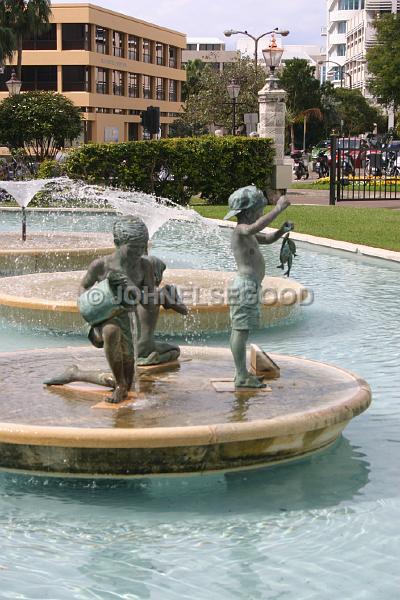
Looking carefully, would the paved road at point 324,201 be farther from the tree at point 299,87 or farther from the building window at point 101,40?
the tree at point 299,87

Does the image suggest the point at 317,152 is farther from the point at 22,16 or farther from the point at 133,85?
the point at 133,85

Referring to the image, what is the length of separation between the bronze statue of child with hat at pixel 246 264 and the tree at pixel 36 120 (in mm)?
32174

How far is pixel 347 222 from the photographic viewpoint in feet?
66.9

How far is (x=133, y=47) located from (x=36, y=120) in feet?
156

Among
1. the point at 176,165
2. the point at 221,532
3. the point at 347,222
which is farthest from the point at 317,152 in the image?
the point at 221,532

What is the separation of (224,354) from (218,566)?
3.00m

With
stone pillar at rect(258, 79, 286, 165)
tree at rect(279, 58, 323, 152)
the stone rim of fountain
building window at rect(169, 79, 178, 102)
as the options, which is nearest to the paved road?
stone pillar at rect(258, 79, 286, 165)

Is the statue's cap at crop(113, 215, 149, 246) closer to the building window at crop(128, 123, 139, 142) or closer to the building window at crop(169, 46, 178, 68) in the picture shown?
the building window at crop(128, 123, 139, 142)

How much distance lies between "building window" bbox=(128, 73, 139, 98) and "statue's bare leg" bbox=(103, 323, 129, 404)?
7818cm

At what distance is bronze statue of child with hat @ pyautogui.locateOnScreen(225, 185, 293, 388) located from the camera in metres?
5.77

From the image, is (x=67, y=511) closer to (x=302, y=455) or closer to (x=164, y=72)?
(x=302, y=455)

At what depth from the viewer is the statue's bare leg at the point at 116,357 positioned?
219 inches

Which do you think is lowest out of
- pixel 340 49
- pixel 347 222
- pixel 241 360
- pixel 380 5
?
pixel 241 360

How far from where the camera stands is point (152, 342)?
6.78m
